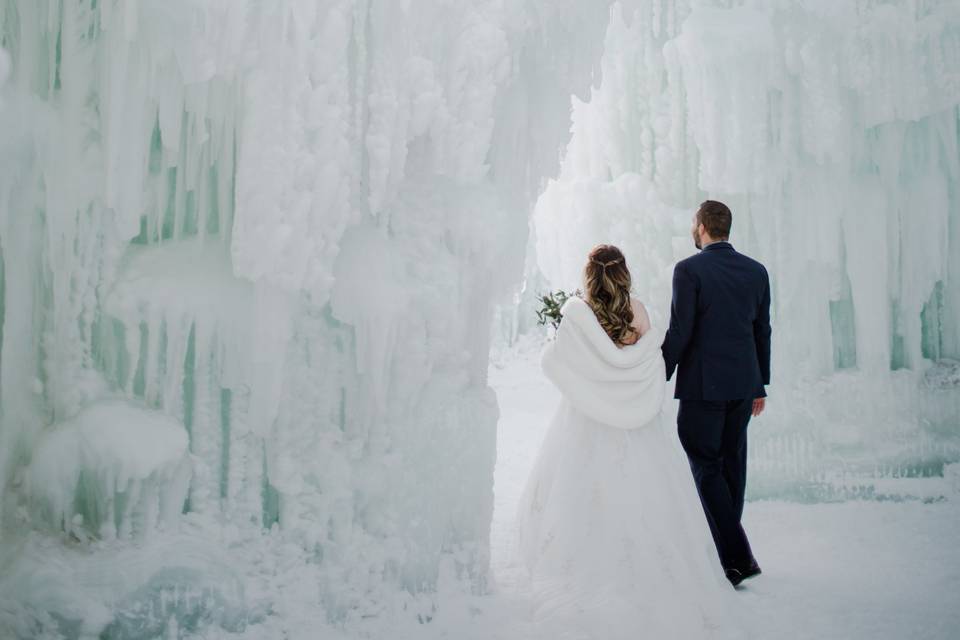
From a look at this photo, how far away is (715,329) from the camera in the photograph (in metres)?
3.93

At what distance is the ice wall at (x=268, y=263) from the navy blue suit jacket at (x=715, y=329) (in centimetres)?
99

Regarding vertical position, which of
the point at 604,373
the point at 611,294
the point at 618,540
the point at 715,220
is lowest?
the point at 618,540

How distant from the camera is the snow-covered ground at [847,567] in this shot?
3467 millimetres

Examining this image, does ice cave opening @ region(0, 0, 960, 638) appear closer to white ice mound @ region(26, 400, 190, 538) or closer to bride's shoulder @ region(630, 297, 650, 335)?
white ice mound @ region(26, 400, 190, 538)

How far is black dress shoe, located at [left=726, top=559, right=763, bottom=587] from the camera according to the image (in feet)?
12.8

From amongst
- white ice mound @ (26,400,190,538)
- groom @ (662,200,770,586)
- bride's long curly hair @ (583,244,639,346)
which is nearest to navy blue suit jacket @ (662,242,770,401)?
groom @ (662,200,770,586)

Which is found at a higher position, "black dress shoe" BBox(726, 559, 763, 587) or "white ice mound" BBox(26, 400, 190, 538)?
A: "white ice mound" BBox(26, 400, 190, 538)

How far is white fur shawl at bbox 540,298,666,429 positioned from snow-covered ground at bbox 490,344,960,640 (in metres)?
0.96

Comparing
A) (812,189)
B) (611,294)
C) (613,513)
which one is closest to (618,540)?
(613,513)

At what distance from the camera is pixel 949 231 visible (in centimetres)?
709

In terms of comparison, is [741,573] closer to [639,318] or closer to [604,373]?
[604,373]

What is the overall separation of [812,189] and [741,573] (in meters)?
4.02

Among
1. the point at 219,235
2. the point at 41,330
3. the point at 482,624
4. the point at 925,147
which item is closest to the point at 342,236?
the point at 219,235

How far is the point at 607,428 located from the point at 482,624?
1071mm
